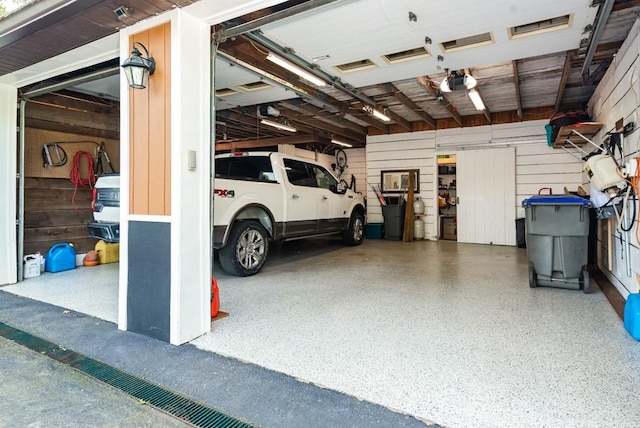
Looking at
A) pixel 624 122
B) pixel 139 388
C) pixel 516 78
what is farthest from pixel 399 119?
pixel 139 388

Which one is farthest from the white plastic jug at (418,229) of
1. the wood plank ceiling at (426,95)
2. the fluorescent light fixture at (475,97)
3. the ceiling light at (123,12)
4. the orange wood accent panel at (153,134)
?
the ceiling light at (123,12)

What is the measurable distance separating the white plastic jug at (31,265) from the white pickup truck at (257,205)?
100cm

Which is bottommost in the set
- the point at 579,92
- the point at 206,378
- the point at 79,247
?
the point at 206,378

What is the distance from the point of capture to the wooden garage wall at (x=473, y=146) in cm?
760

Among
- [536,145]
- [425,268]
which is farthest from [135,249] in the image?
[536,145]

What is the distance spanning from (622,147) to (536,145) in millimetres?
4481

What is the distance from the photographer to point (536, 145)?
25.5 feet

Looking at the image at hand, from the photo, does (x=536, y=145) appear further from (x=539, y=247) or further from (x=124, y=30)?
(x=124, y=30)

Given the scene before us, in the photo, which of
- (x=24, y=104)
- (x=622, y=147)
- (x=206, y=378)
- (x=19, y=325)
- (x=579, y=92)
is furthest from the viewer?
(x=579, y=92)

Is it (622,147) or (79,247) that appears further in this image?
(79,247)

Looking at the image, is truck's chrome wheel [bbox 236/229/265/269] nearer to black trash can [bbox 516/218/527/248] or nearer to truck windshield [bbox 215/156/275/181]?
truck windshield [bbox 215/156/275/181]

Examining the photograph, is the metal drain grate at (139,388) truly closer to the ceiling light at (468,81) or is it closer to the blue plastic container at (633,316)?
the blue plastic container at (633,316)

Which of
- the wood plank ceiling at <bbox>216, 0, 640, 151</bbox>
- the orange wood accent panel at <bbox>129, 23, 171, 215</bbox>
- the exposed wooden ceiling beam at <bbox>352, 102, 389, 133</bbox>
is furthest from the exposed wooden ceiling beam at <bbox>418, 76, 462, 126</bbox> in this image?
the orange wood accent panel at <bbox>129, 23, 171, 215</bbox>

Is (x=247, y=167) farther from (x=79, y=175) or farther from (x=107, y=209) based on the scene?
(x=79, y=175)
